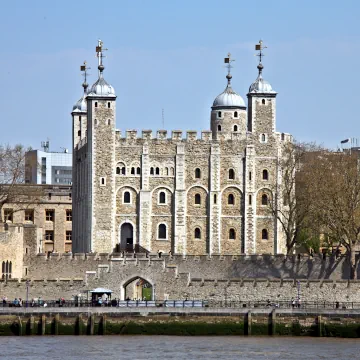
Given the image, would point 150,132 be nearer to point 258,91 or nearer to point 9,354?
point 258,91

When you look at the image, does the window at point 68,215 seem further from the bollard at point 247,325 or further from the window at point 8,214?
the bollard at point 247,325

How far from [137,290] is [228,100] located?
81.5 ft

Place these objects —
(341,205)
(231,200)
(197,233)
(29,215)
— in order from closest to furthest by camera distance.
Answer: (341,205) < (197,233) < (231,200) < (29,215)

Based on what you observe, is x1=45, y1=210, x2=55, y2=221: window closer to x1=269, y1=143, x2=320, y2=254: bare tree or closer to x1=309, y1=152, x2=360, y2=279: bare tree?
x1=269, y1=143, x2=320, y2=254: bare tree

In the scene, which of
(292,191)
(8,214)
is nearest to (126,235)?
(292,191)

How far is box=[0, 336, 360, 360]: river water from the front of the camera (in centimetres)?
9038

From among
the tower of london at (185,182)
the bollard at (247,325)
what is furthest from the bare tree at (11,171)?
the bollard at (247,325)

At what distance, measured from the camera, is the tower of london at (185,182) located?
136000 millimetres

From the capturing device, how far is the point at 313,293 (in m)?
110

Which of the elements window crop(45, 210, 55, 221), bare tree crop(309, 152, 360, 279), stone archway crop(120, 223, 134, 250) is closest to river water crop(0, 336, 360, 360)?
bare tree crop(309, 152, 360, 279)

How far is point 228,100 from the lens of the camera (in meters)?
142

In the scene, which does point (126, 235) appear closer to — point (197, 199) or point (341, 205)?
point (197, 199)

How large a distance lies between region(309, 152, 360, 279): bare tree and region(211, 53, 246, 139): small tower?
57.6 ft

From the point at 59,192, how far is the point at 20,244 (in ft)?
140
